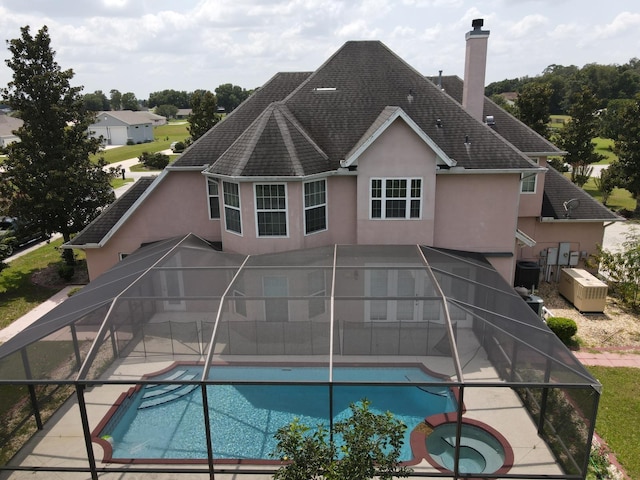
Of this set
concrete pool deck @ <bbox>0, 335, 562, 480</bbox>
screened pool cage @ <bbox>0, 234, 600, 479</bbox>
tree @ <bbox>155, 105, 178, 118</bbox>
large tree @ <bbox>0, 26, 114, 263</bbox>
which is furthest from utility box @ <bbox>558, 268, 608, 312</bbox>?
tree @ <bbox>155, 105, 178, 118</bbox>

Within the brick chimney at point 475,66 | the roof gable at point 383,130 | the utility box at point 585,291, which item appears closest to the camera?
the roof gable at point 383,130

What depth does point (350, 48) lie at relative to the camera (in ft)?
66.7

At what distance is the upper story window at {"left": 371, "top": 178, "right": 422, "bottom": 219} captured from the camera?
54.3 ft

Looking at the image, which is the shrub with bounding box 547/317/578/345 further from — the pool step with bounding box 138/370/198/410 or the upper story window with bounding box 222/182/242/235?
the pool step with bounding box 138/370/198/410

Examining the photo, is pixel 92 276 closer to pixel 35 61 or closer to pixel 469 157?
pixel 35 61

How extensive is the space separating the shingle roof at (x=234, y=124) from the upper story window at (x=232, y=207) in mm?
2063

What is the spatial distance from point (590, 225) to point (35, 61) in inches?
A: 1123

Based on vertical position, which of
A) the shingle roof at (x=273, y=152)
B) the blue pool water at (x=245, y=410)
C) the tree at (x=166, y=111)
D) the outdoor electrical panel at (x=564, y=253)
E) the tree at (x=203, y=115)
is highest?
the tree at (x=166, y=111)

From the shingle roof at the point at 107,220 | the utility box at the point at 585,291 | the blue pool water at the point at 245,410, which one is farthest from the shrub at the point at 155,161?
the utility box at the point at 585,291

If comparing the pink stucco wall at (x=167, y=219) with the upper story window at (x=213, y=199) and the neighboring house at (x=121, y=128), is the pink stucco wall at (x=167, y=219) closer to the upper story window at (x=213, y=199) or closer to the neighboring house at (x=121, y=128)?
the upper story window at (x=213, y=199)

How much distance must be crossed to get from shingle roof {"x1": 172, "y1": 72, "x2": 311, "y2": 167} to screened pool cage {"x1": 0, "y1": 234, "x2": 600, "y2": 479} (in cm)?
542

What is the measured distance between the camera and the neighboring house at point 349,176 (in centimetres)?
1603

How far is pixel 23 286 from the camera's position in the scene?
23.5m

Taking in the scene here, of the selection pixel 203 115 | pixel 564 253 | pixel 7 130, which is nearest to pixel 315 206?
pixel 564 253
